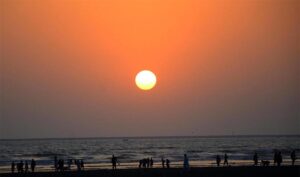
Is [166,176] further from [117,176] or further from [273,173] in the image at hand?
[273,173]

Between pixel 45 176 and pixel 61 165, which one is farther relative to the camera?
pixel 61 165

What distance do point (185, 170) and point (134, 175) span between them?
3877 mm

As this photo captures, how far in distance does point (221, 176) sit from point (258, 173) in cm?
371

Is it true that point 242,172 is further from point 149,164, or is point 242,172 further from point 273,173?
point 149,164

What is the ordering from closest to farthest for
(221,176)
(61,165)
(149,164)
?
1. (221,176)
2. (61,165)
3. (149,164)

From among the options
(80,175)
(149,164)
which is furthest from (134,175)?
(149,164)

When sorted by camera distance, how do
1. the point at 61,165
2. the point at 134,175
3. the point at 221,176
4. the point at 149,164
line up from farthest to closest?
the point at 149,164 < the point at 61,165 < the point at 134,175 < the point at 221,176

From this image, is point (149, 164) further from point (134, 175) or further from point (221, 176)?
point (221, 176)

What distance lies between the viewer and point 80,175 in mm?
42188

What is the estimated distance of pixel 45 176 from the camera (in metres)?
43.0

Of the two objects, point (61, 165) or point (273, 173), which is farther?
point (61, 165)

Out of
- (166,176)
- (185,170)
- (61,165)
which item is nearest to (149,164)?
(61,165)

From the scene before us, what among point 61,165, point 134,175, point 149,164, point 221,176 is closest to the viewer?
point 221,176

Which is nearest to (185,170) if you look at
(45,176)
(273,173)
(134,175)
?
(134,175)
